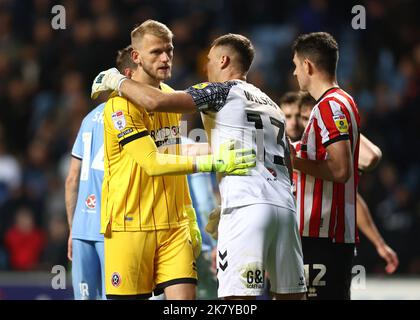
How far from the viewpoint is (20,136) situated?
38.4 ft

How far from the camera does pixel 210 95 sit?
4961mm

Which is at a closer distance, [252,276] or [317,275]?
[252,276]

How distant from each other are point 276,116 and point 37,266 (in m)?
5.99

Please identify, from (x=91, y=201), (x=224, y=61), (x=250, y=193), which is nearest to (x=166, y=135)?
(x=224, y=61)

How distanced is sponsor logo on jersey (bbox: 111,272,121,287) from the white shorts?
2.09 feet

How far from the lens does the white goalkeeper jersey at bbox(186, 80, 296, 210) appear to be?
495 cm

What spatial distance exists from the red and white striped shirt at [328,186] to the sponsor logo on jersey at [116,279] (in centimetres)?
123

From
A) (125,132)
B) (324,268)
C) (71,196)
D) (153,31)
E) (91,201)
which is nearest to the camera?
(125,132)

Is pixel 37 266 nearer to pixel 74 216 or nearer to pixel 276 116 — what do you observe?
pixel 74 216

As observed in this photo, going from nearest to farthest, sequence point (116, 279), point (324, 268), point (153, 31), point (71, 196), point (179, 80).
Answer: point (116, 279) < point (153, 31) < point (324, 268) < point (71, 196) < point (179, 80)

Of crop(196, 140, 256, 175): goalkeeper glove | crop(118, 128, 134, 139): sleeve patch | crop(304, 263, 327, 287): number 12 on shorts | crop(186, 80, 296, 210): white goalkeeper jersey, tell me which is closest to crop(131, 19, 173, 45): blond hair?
crop(186, 80, 296, 210): white goalkeeper jersey

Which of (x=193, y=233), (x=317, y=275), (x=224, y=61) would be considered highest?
(x=224, y=61)

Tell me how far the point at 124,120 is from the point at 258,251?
109 cm

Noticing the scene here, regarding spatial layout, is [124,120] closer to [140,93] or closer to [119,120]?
[119,120]
